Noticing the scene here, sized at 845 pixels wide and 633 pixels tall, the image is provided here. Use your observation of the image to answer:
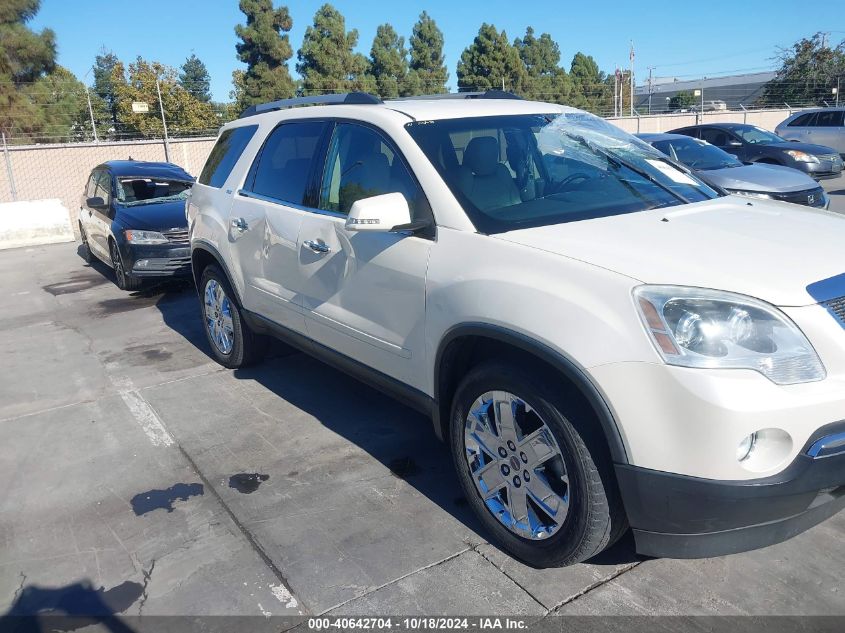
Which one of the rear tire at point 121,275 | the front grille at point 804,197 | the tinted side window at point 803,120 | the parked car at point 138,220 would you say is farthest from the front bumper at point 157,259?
the tinted side window at point 803,120

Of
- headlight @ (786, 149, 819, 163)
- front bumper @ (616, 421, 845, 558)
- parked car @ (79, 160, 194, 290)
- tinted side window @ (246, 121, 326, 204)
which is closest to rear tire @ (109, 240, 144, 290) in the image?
parked car @ (79, 160, 194, 290)

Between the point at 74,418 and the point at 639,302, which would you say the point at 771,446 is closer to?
the point at 639,302

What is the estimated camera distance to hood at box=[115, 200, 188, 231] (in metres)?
8.58

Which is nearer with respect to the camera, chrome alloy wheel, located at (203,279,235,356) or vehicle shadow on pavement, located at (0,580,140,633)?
vehicle shadow on pavement, located at (0,580,140,633)

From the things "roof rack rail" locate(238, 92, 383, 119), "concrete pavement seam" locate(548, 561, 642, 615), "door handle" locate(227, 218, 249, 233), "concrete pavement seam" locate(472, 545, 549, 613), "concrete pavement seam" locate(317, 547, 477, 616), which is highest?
"roof rack rail" locate(238, 92, 383, 119)

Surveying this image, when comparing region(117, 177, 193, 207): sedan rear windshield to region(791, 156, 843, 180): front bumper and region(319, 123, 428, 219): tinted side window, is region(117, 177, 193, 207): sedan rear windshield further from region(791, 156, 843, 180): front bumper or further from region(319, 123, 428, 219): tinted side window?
region(791, 156, 843, 180): front bumper

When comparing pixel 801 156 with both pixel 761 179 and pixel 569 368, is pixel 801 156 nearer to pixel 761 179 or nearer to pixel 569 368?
pixel 761 179

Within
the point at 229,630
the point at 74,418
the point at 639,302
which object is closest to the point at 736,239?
the point at 639,302

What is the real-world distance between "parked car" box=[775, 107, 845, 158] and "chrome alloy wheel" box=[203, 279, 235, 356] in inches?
758

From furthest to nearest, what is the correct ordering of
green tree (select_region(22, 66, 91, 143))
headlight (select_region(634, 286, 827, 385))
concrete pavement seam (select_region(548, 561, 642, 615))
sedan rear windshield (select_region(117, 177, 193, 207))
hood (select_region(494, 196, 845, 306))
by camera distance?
1. green tree (select_region(22, 66, 91, 143))
2. sedan rear windshield (select_region(117, 177, 193, 207))
3. concrete pavement seam (select_region(548, 561, 642, 615))
4. hood (select_region(494, 196, 845, 306))
5. headlight (select_region(634, 286, 827, 385))

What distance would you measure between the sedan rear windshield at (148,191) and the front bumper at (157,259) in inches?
39.5

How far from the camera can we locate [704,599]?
2.78 meters

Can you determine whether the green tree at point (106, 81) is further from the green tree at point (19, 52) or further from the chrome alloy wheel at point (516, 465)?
the chrome alloy wheel at point (516, 465)

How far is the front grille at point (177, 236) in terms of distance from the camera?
8536mm
